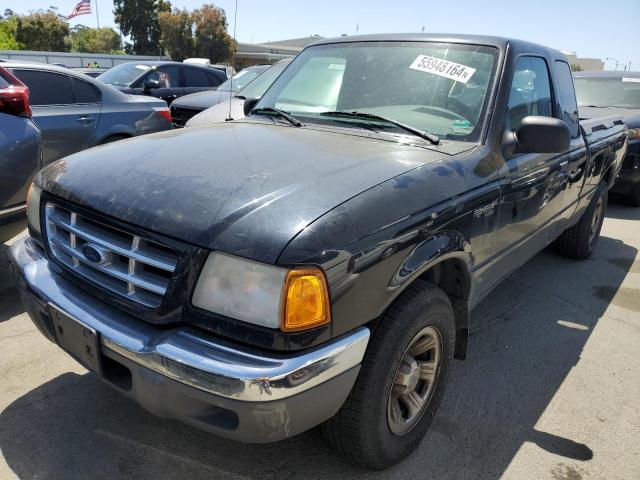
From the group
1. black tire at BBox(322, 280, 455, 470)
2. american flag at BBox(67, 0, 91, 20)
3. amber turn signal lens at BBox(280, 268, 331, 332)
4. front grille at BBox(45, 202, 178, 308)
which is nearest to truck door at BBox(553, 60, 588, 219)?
black tire at BBox(322, 280, 455, 470)

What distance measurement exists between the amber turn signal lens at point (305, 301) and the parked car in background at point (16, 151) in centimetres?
255

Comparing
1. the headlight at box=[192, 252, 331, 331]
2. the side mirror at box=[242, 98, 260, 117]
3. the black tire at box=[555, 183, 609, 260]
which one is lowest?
the black tire at box=[555, 183, 609, 260]

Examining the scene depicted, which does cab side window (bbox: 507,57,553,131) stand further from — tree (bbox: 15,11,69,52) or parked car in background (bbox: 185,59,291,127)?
tree (bbox: 15,11,69,52)

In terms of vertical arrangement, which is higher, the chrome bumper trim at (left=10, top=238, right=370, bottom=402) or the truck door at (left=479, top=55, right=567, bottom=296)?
the truck door at (left=479, top=55, right=567, bottom=296)

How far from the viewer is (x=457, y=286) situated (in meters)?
2.53

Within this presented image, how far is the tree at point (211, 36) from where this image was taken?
1868 inches

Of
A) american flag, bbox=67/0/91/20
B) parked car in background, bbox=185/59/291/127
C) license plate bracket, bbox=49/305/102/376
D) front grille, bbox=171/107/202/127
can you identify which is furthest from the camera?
american flag, bbox=67/0/91/20

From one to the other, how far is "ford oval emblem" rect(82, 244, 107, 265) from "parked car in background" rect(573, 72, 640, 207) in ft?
21.9

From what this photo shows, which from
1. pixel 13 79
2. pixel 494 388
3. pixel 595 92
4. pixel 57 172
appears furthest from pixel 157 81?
pixel 494 388

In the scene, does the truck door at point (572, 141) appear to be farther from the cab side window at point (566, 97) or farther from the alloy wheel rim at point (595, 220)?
the alloy wheel rim at point (595, 220)

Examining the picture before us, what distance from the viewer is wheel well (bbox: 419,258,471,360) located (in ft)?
8.04

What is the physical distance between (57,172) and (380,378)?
1677 millimetres

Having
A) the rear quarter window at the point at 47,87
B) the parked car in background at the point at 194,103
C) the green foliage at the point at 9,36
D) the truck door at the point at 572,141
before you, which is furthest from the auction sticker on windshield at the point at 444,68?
the green foliage at the point at 9,36

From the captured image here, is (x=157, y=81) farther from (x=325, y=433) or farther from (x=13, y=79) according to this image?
(x=325, y=433)
